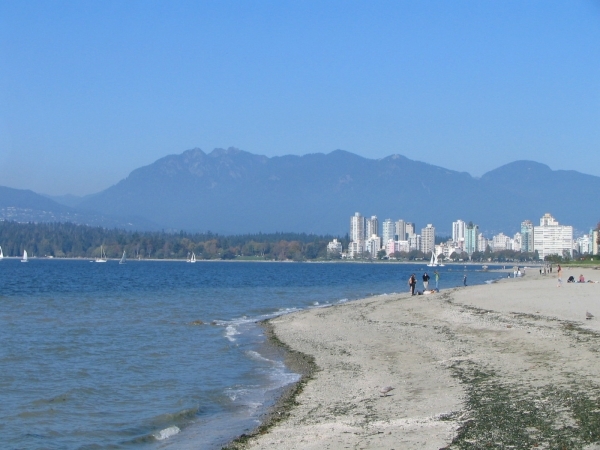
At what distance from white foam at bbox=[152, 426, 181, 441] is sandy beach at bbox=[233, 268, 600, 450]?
182cm

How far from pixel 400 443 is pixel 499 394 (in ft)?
10.2

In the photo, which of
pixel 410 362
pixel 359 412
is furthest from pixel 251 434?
pixel 410 362

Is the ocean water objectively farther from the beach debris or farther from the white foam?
the beach debris

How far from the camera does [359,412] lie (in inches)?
481

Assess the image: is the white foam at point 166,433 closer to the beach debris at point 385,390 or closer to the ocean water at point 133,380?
the ocean water at point 133,380

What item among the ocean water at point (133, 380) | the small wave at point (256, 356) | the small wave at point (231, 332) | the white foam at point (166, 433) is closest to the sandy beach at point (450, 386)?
the small wave at point (256, 356)

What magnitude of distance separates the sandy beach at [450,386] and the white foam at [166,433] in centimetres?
182

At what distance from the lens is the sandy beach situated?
9.99 m

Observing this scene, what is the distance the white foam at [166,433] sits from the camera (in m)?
12.3

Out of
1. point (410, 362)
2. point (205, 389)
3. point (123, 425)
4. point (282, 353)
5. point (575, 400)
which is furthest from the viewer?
point (282, 353)

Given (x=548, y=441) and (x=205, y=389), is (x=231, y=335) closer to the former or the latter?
(x=205, y=389)

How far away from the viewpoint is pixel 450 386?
13.7 m

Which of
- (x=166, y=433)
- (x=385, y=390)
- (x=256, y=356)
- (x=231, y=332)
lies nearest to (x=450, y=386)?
(x=385, y=390)

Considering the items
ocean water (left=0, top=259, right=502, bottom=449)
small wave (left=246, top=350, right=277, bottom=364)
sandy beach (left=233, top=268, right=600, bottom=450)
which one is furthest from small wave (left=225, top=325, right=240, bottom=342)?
small wave (left=246, top=350, right=277, bottom=364)
